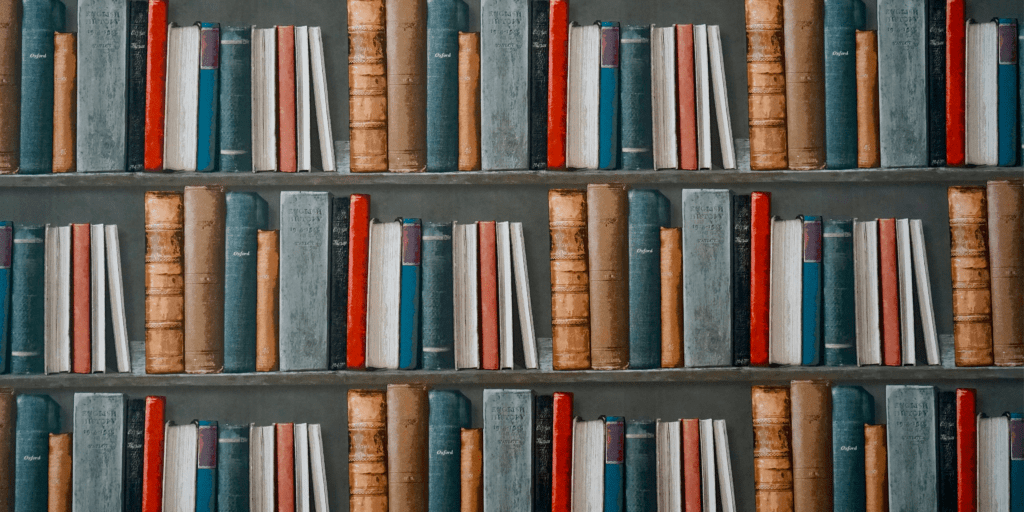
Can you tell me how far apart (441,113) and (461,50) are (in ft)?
0.46

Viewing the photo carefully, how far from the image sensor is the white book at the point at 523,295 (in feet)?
5.58

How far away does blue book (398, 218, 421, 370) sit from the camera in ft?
5.49

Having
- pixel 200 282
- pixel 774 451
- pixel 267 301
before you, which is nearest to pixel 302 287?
pixel 267 301

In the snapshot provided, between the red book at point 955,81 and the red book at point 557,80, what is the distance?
783mm

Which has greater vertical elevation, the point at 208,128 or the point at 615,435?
the point at 208,128

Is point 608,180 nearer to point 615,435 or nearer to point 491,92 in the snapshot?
point 491,92

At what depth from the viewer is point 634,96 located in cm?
169

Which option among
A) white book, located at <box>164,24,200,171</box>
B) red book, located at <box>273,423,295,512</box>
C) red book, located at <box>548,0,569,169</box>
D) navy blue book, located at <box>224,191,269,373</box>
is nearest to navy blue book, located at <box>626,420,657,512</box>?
red book, located at <box>548,0,569,169</box>

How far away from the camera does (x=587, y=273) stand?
5.49 ft

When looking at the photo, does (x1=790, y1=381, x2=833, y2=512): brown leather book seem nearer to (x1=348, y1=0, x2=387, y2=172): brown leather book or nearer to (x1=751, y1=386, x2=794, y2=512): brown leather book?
(x1=751, y1=386, x2=794, y2=512): brown leather book

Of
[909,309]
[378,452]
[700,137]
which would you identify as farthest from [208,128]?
[909,309]

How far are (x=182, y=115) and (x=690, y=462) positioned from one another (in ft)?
4.14

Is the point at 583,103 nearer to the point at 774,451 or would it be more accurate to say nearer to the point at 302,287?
the point at 302,287

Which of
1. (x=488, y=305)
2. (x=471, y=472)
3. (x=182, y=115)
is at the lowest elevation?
(x=471, y=472)
